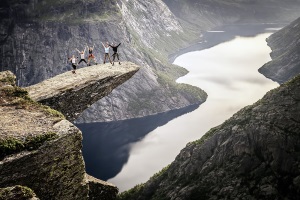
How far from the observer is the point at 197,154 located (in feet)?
179

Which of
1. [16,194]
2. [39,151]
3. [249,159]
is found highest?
[39,151]

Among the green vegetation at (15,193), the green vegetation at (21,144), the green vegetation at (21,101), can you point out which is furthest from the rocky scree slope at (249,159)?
the green vegetation at (15,193)

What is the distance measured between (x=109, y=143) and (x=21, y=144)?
463 ft

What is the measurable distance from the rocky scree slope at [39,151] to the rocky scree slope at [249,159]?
20994 mm

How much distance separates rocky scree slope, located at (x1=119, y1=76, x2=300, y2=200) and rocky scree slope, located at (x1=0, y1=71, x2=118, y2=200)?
68.9 ft

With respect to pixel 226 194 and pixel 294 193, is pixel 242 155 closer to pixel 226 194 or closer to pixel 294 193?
pixel 226 194

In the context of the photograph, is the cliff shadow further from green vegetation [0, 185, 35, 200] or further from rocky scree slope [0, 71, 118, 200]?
green vegetation [0, 185, 35, 200]

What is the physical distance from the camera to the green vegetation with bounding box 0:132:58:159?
2780cm

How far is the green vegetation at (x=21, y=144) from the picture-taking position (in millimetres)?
27797

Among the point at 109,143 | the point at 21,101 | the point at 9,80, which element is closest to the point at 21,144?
the point at 21,101

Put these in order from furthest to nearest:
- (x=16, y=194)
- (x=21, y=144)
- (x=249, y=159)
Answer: (x=249, y=159)
(x=21, y=144)
(x=16, y=194)

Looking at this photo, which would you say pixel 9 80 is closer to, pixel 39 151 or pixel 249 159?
pixel 39 151

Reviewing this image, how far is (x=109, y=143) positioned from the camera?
16812 cm

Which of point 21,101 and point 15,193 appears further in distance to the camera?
point 21,101
